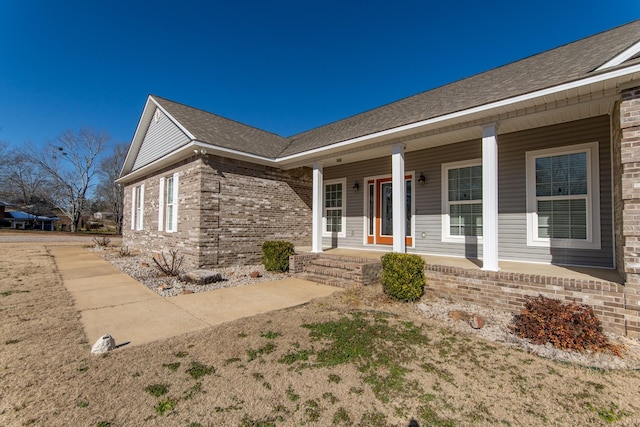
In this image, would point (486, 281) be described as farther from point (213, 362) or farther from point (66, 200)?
point (66, 200)

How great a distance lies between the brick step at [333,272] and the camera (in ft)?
21.2

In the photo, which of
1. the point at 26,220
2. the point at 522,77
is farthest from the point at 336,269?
the point at 26,220

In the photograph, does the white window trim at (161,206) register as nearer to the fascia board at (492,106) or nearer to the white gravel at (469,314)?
the white gravel at (469,314)

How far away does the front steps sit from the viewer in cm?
643

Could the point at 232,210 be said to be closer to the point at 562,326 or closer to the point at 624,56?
the point at 562,326

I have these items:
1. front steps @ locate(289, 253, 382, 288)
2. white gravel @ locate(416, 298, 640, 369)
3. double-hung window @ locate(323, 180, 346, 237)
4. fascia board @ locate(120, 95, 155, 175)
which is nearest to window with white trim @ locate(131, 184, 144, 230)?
fascia board @ locate(120, 95, 155, 175)

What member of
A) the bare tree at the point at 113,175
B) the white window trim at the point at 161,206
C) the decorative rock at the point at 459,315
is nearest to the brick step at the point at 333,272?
the decorative rock at the point at 459,315

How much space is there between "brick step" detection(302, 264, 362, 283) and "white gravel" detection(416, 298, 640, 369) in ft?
5.20

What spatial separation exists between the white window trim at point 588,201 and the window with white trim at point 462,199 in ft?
3.21

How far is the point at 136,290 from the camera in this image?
247 inches

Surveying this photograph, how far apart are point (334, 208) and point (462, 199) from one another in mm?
4245

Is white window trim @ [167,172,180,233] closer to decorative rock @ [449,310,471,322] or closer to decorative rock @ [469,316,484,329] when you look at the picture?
decorative rock @ [449,310,471,322]

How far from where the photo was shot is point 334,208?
10258 millimetres

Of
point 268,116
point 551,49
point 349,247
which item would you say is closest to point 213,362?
point 349,247
